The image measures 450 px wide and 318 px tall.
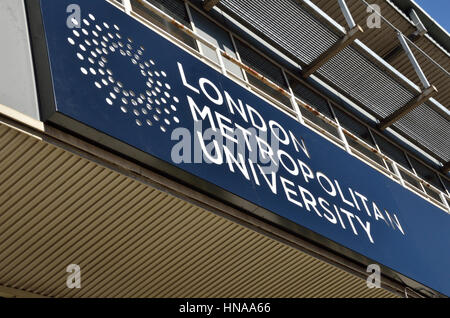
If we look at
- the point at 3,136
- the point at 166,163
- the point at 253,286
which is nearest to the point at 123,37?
the point at 166,163

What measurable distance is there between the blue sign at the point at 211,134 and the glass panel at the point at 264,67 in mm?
2340

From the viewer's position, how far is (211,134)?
807cm

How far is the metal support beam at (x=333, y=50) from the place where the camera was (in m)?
13.1

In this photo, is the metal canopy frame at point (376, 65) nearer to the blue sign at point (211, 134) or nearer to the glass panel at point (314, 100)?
the glass panel at point (314, 100)

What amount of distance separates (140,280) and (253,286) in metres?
1.72

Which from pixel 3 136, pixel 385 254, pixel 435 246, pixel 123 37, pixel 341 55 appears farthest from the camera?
pixel 341 55

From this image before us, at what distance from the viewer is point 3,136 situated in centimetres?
607

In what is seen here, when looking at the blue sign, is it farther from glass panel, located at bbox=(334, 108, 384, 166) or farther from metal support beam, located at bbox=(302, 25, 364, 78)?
glass panel, located at bbox=(334, 108, 384, 166)

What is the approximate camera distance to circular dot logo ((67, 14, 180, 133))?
22.6 feet

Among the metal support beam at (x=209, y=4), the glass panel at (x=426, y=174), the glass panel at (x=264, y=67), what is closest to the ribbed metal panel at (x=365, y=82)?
the glass panel at (x=264, y=67)

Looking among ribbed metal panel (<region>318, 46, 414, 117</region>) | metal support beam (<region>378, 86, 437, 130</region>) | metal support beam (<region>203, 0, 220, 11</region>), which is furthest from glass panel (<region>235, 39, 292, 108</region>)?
metal support beam (<region>378, 86, 437, 130</region>)

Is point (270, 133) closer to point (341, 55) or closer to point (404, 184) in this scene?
point (404, 184)

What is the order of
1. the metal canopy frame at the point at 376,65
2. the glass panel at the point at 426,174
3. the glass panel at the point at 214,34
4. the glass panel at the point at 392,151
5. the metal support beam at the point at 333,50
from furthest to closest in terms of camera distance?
the glass panel at the point at 426,174
the glass panel at the point at 392,151
the metal support beam at the point at 333,50
the metal canopy frame at the point at 376,65
the glass panel at the point at 214,34

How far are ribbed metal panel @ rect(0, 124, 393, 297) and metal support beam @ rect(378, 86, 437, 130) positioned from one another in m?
6.84
